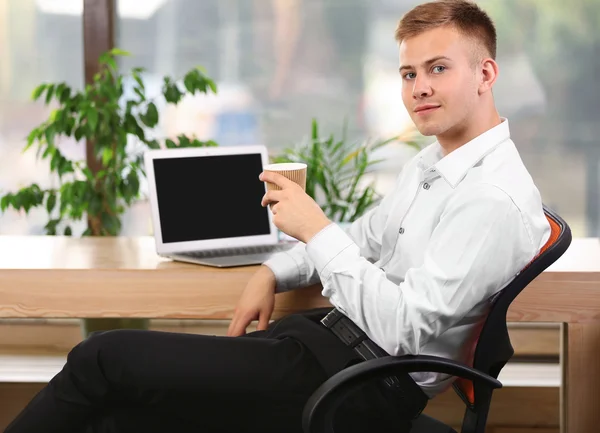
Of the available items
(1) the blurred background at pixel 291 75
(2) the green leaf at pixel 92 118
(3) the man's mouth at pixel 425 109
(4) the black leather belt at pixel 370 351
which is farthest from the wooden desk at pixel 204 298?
(1) the blurred background at pixel 291 75

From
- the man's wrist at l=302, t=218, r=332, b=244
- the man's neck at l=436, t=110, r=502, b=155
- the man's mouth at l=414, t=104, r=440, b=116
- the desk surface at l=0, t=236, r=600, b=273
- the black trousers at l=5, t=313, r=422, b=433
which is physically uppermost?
the man's mouth at l=414, t=104, r=440, b=116

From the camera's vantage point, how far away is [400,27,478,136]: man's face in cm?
170

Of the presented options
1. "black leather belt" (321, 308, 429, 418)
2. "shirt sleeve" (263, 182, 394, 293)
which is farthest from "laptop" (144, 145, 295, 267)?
"black leather belt" (321, 308, 429, 418)

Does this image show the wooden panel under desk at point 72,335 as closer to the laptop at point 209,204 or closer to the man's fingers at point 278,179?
the laptop at point 209,204

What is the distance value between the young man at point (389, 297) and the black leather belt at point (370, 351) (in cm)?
2

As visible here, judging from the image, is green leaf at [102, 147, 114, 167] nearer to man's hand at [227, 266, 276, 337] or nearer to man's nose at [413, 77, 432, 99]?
man's hand at [227, 266, 276, 337]

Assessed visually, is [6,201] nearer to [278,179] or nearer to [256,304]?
[256,304]

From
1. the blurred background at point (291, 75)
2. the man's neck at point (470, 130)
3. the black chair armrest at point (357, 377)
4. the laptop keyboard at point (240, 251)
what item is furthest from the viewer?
the blurred background at point (291, 75)

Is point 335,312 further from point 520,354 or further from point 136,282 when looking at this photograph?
point 520,354

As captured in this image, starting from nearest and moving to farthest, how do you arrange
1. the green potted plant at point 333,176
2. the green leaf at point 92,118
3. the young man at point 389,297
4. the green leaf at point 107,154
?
the young man at point 389,297
the green leaf at point 92,118
the green leaf at point 107,154
the green potted plant at point 333,176

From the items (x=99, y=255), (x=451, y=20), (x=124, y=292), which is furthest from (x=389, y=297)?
(x=99, y=255)

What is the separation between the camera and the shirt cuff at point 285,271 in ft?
6.70

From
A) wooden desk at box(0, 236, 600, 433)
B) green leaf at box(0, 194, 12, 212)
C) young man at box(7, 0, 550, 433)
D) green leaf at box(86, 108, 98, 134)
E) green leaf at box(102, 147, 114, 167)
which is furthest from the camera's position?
green leaf at box(102, 147, 114, 167)

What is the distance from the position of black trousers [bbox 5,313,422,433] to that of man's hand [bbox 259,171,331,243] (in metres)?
0.22
